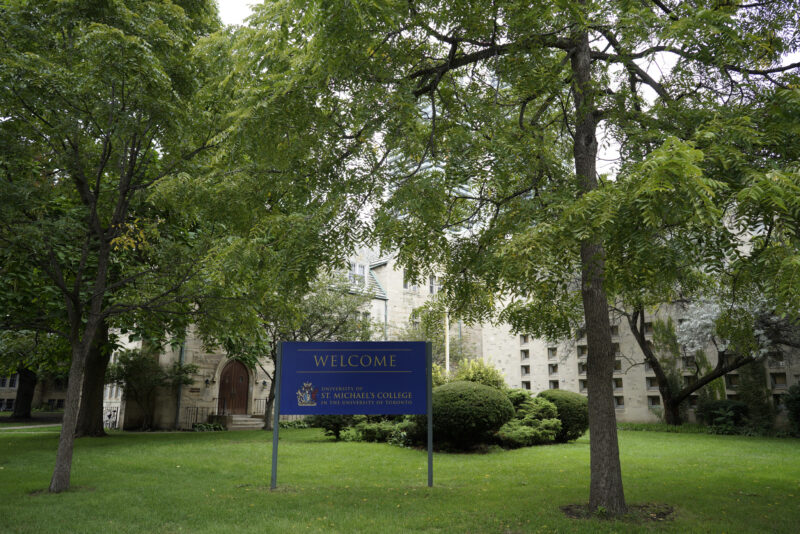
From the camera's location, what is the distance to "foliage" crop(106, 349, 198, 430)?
860 inches

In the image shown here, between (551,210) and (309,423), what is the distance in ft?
61.1

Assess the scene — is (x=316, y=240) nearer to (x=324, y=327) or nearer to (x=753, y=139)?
Result: (x=753, y=139)

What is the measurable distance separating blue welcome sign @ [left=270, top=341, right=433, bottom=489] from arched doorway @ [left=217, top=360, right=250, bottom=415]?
16.8 meters

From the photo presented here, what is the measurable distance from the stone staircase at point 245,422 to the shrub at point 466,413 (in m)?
12.2

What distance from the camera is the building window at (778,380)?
2045 cm

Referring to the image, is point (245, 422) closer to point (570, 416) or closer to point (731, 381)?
point (570, 416)

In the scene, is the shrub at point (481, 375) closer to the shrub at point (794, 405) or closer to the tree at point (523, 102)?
the tree at point (523, 102)

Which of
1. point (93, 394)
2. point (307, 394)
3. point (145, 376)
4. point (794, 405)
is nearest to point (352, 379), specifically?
point (307, 394)

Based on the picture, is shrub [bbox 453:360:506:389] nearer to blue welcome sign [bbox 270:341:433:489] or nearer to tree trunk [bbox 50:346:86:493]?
blue welcome sign [bbox 270:341:433:489]

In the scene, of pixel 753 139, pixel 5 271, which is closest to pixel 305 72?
pixel 753 139

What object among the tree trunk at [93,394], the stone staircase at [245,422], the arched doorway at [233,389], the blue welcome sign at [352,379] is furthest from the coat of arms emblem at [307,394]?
the arched doorway at [233,389]

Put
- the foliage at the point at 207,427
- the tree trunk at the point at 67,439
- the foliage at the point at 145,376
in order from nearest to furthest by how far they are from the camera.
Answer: the tree trunk at the point at 67,439 < the foliage at the point at 145,376 < the foliage at the point at 207,427

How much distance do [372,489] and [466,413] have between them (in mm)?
5185

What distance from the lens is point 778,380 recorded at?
20.6 m
